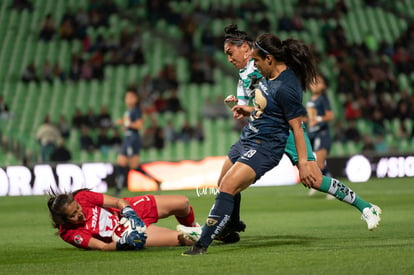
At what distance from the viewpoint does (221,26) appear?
29953 mm

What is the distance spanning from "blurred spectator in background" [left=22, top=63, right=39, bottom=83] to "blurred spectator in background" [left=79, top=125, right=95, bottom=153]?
12.3 feet

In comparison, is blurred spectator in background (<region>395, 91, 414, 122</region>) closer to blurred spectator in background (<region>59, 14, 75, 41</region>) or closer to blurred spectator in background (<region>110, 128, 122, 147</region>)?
blurred spectator in background (<region>110, 128, 122, 147</region>)

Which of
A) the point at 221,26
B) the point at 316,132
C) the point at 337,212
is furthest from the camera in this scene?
the point at 221,26

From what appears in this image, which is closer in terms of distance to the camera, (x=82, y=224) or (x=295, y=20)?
(x=82, y=224)

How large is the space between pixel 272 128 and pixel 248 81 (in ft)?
3.89

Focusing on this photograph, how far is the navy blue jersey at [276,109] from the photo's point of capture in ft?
26.0

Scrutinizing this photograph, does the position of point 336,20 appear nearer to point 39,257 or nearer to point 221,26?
point 221,26

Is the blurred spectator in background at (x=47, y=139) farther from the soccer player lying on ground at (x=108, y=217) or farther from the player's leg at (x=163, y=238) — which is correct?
the player's leg at (x=163, y=238)

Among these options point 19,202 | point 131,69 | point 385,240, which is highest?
point 131,69

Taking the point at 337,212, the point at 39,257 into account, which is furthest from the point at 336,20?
the point at 39,257

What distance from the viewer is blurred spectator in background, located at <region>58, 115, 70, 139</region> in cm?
2452

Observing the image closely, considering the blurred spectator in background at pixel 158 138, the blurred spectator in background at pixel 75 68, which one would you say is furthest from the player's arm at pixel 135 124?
the blurred spectator in background at pixel 75 68

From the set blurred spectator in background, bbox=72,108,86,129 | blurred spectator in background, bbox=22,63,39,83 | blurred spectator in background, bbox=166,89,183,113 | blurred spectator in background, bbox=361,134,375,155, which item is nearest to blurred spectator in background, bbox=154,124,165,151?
blurred spectator in background, bbox=166,89,183,113

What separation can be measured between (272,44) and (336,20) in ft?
77.8
